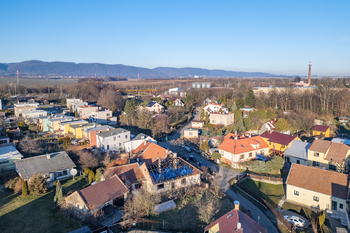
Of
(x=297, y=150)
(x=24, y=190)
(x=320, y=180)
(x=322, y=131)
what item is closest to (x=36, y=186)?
(x=24, y=190)

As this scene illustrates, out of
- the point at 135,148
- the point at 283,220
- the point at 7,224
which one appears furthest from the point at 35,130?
the point at 283,220

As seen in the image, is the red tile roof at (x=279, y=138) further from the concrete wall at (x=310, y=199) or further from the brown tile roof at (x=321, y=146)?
the concrete wall at (x=310, y=199)

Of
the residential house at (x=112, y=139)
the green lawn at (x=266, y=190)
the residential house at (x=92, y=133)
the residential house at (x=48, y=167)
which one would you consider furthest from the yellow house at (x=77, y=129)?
the green lawn at (x=266, y=190)

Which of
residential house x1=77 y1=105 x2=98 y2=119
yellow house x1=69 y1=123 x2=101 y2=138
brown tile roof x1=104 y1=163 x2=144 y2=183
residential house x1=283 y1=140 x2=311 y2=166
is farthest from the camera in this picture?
residential house x1=77 y1=105 x2=98 y2=119

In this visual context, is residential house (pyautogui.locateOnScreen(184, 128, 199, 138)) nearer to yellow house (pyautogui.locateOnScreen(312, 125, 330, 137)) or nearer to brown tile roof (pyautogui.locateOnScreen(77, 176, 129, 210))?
yellow house (pyautogui.locateOnScreen(312, 125, 330, 137))

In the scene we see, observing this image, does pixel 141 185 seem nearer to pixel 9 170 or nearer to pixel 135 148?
pixel 135 148

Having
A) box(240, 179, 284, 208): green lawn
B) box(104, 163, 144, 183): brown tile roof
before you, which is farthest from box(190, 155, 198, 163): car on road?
box(104, 163, 144, 183): brown tile roof
